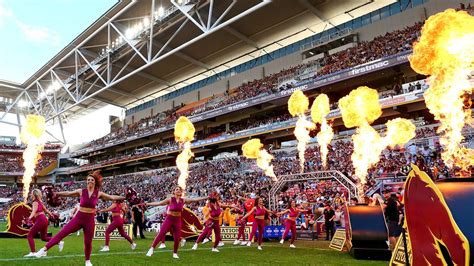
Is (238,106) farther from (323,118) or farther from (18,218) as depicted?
(18,218)

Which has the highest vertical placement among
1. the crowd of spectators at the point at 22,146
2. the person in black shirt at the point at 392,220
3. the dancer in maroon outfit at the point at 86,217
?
the crowd of spectators at the point at 22,146

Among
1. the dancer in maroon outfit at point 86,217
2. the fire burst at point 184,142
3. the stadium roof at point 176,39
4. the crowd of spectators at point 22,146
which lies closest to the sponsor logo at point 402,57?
the stadium roof at point 176,39

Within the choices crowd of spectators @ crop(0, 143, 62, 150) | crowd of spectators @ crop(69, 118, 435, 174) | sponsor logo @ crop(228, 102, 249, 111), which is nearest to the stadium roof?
sponsor logo @ crop(228, 102, 249, 111)

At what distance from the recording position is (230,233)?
15.6 meters

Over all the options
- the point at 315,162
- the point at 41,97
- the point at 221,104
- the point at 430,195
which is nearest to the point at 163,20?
the point at 221,104

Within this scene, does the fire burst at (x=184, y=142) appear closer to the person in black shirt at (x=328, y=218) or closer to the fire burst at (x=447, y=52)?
the person in black shirt at (x=328, y=218)

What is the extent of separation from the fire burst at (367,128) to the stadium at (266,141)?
0.14 meters

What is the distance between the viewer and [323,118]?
29172mm

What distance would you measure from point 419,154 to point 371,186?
4.18m

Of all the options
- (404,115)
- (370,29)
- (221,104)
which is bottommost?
(404,115)

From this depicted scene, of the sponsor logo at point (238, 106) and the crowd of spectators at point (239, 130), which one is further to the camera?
the sponsor logo at point (238, 106)

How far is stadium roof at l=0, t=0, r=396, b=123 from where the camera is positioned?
34.6m

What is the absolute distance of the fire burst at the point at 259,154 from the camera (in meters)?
31.2

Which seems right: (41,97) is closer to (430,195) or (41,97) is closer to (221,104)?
(221,104)
